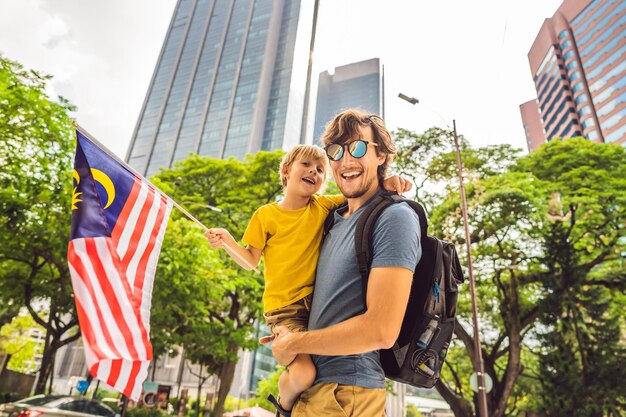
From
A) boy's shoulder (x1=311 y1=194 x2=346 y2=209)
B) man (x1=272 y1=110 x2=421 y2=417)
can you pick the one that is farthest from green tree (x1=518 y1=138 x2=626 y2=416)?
man (x1=272 y1=110 x2=421 y2=417)

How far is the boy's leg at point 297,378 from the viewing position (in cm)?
155

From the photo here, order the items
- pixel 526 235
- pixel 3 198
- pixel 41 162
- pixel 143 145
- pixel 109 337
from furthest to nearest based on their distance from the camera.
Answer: pixel 143 145 < pixel 526 235 < pixel 41 162 < pixel 3 198 < pixel 109 337

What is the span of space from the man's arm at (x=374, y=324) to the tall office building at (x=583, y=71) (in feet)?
219

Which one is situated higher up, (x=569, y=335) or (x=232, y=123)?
(x=232, y=123)

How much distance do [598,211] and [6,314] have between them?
2551 cm

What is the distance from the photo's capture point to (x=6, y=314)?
54.4ft

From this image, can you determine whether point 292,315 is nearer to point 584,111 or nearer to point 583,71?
point 584,111

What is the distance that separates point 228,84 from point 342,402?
11069 cm


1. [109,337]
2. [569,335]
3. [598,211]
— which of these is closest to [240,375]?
[569,335]

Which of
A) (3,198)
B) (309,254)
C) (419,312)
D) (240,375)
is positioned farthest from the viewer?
(240,375)

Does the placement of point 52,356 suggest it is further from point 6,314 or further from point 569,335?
point 569,335

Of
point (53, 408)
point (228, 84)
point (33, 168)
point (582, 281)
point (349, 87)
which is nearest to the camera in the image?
point (53, 408)

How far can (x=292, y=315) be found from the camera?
6.11 feet

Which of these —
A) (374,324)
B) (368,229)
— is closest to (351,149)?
(368,229)
